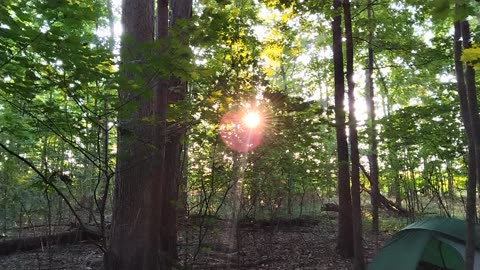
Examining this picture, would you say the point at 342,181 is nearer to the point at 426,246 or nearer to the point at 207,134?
the point at 426,246

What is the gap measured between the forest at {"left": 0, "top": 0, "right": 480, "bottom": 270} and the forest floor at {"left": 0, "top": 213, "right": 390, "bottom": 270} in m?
0.06

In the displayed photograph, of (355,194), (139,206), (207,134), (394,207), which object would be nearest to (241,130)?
(207,134)

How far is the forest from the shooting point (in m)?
3.30

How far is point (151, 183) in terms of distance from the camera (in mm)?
4902

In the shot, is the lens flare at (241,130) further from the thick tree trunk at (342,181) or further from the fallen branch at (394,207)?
the fallen branch at (394,207)

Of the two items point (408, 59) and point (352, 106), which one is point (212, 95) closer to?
point (352, 106)

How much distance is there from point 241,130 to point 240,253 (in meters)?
3.12

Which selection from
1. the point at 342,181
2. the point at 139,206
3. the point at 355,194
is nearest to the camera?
the point at 139,206

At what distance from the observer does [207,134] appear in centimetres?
564

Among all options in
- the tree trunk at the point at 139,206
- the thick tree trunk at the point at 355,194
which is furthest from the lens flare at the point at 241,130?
the thick tree trunk at the point at 355,194

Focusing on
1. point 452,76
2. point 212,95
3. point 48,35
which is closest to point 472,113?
point 212,95

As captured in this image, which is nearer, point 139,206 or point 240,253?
point 139,206

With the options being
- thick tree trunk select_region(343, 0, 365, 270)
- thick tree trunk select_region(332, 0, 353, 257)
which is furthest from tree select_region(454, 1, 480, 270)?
thick tree trunk select_region(332, 0, 353, 257)

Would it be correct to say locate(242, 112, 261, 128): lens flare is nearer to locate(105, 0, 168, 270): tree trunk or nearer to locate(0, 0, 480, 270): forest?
locate(0, 0, 480, 270): forest
